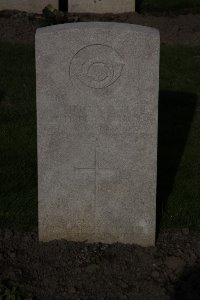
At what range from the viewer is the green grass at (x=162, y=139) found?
18.3 feet

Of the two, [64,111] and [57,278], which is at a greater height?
A: [64,111]

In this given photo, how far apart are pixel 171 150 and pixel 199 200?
1336mm

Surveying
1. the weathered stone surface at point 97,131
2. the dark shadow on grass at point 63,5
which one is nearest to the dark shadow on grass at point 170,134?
the weathered stone surface at point 97,131

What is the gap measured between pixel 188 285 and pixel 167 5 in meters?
10.5

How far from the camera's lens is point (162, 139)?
7.35 m

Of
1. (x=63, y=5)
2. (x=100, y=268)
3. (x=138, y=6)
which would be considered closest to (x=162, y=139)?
(x=100, y=268)

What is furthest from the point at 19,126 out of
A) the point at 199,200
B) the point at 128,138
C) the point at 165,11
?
the point at 165,11

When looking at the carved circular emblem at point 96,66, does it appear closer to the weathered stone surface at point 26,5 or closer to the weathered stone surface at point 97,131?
the weathered stone surface at point 97,131

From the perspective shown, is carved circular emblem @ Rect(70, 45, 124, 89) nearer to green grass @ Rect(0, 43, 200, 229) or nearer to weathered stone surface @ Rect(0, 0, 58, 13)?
green grass @ Rect(0, 43, 200, 229)

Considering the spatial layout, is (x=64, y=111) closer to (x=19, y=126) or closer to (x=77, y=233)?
(x=77, y=233)

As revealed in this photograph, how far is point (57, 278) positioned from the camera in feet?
15.1

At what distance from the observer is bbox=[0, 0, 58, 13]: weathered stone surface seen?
1322 cm

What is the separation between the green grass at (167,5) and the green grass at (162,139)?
3.20 metres

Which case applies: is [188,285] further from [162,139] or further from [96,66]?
[162,139]
